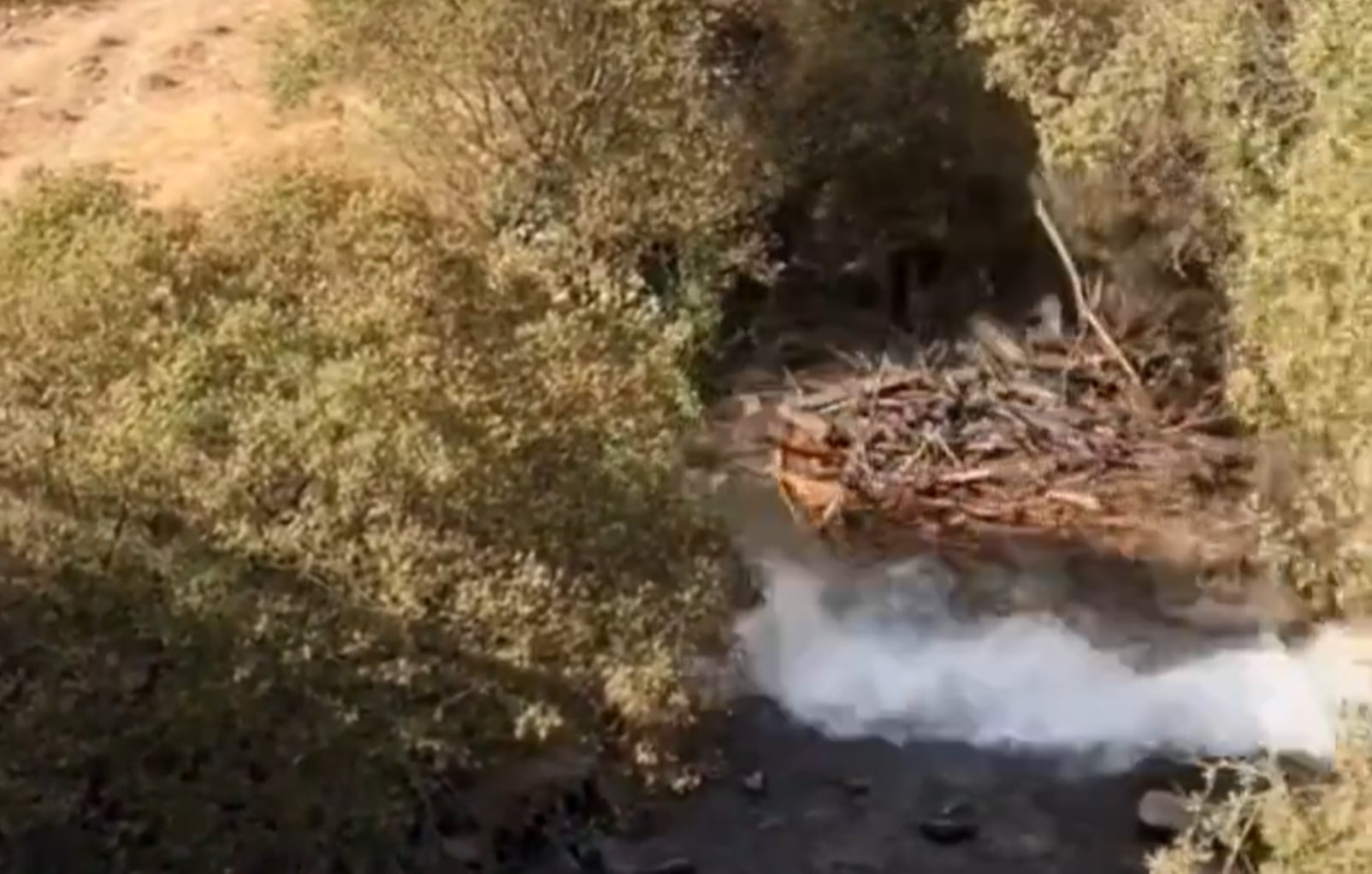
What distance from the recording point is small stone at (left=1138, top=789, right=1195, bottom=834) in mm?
24969

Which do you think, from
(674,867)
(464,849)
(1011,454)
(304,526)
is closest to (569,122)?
(1011,454)

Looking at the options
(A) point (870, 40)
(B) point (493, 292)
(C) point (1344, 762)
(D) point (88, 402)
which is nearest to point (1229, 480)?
(A) point (870, 40)

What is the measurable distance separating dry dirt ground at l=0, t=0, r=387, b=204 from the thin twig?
9787 mm

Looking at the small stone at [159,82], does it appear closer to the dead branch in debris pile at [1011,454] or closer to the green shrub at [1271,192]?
the dead branch in debris pile at [1011,454]

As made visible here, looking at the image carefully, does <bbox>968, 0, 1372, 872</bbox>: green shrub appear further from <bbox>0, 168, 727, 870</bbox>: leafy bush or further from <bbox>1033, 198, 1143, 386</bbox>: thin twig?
<bbox>0, 168, 727, 870</bbox>: leafy bush

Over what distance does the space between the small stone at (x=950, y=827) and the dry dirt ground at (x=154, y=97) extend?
12044 mm

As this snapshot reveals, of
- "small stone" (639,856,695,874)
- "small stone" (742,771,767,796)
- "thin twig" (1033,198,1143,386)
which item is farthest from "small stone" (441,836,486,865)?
"thin twig" (1033,198,1143,386)

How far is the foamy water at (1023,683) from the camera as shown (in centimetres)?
2700

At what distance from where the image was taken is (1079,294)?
111 ft

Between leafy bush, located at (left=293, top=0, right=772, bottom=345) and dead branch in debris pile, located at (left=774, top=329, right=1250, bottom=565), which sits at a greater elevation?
leafy bush, located at (left=293, top=0, right=772, bottom=345)

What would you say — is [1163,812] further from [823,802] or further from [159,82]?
[159,82]

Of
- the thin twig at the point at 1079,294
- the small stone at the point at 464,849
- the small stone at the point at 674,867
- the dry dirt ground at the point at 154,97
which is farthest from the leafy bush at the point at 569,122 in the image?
the small stone at the point at 464,849

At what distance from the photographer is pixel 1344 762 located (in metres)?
18.0

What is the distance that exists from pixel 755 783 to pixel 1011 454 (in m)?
8.01
